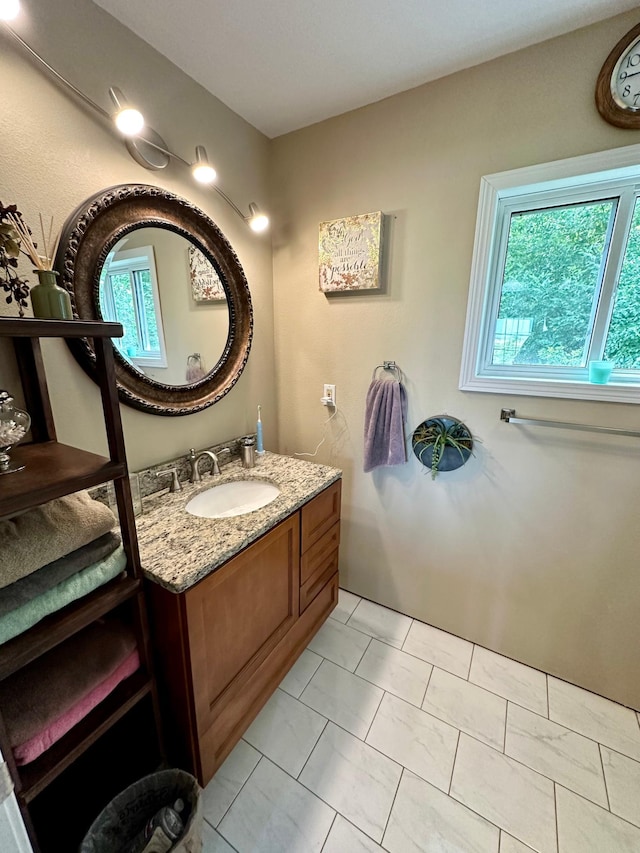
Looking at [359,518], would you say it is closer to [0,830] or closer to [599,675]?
[599,675]

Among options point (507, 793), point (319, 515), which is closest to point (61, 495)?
point (319, 515)

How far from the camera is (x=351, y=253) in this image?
155 cm

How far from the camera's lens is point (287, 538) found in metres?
1.29

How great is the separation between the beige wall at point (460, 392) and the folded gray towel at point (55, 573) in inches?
47.3

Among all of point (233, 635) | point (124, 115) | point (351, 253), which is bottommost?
point (233, 635)

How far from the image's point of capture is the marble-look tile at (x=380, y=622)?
1759mm

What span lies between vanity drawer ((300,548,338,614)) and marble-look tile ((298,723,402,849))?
463 millimetres

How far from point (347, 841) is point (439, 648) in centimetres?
85

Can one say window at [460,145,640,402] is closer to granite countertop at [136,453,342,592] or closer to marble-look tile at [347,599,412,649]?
granite countertop at [136,453,342,592]

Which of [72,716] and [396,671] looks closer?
[72,716]

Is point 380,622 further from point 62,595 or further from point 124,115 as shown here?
point 124,115

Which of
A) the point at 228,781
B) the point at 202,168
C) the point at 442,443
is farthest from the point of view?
the point at 442,443

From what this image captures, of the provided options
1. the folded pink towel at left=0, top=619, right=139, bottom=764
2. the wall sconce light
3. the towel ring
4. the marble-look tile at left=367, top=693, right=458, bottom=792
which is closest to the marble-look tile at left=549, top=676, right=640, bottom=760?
the marble-look tile at left=367, top=693, right=458, bottom=792

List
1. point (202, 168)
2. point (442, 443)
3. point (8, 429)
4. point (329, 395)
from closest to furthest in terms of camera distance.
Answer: point (8, 429), point (202, 168), point (442, 443), point (329, 395)
